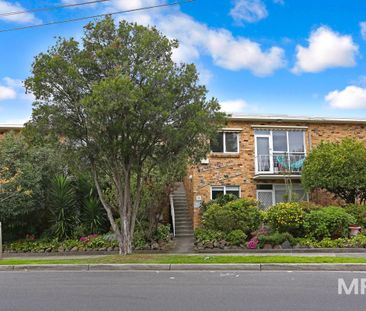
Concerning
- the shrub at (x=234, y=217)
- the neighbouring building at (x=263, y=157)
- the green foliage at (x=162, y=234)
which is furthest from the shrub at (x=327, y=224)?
the green foliage at (x=162, y=234)

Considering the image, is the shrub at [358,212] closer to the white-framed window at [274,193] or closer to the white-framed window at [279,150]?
the white-framed window at [274,193]

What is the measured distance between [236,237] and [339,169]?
6.02 meters

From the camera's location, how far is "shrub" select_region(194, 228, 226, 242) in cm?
1741

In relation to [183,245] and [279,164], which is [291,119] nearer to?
[279,164]

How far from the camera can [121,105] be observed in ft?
38.5

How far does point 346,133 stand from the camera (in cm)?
2378

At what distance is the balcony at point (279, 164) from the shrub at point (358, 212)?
12.5 ft

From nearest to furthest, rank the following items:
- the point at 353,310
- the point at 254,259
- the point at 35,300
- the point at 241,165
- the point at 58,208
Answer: the point at 353,310 < the point at 35,300 < the point at 254,259 < the point at 58,208 < the point at 241,165

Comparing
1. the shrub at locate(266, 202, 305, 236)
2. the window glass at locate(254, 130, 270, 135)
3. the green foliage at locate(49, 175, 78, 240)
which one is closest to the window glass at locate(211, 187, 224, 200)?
the window glass at locate(254, 130, 270, 135)

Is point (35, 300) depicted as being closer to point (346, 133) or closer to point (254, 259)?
point (254, 259)

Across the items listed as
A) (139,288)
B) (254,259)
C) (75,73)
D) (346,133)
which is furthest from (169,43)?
(346,133)

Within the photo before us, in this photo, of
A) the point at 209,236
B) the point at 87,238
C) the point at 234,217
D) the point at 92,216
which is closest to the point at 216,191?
the point at 234,217

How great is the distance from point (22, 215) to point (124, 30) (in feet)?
34.3

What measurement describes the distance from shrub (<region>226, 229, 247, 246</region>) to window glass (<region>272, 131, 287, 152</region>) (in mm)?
7356
